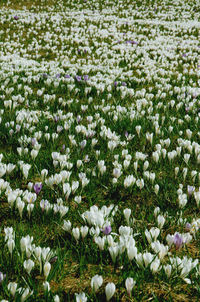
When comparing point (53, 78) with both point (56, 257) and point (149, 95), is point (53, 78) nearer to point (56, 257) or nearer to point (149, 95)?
point (149, 95)

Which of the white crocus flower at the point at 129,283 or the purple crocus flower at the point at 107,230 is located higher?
the purple crocus flower at the point at 107,230

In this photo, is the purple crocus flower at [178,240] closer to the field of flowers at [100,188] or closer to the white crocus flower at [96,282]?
the field of flowers at [100,188]

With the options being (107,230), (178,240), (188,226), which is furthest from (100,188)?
(178,240)

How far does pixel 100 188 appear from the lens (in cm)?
395

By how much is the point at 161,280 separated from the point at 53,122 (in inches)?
157

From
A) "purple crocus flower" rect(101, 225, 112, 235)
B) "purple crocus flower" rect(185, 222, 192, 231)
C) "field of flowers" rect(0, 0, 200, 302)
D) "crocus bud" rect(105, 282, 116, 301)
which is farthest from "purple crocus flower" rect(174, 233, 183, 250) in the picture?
"crocus bud" rect(105, 282, 116, 301)

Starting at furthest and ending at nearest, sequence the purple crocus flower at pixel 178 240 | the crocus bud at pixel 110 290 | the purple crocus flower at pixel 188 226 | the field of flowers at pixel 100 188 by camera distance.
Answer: the purple crocus flower at pixel 188 226 → the purple crocus flower at pixel 178 240 → the field of flowers at pixel 100 188 → the crocus bud at pixel 110 290

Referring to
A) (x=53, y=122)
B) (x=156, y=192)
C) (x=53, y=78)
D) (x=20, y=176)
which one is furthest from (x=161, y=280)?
(x=53, y=78)

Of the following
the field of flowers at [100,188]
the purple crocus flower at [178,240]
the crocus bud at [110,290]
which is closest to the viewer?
the crocus bud at [110,290]

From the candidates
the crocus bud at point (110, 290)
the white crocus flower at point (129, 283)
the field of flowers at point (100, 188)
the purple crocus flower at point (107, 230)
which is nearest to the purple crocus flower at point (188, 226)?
the field of flowers at point (100, 188)

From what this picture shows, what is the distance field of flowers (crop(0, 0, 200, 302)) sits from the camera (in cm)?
248

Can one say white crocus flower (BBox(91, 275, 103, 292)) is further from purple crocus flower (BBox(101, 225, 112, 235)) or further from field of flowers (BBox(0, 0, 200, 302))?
purple crocus flower (BBox(101, 225, 112, 235))

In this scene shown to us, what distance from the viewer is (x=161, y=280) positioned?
8.24 ft

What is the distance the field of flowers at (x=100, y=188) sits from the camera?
248 centimetres
